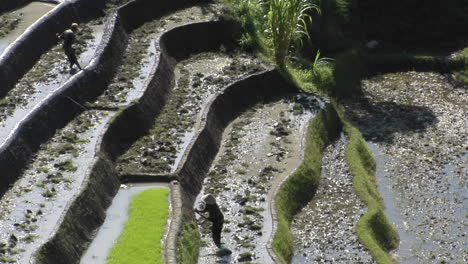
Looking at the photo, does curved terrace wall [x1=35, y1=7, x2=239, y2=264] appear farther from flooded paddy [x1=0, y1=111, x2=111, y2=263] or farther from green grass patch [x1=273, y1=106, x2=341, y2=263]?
green grass patch [x1=273, y1=106, x2=341, y2=263]

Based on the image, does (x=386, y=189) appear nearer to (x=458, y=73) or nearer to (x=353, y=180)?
(x=353, y=180)

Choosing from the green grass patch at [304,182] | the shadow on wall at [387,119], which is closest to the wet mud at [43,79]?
the green grass patch at [304,182]

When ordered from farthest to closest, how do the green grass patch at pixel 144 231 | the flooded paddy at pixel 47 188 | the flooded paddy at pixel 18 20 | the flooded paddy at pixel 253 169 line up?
the flooded paddy at pixel 18 20
the flooded paddy at pixel 253 169
the green grass patch at pixel 144 231
the flooded paddy at pixel 47 188

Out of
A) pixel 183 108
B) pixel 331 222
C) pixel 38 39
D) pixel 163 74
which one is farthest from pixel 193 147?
pixel 38 39

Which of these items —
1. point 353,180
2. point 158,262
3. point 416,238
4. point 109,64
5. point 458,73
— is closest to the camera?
point 158,262

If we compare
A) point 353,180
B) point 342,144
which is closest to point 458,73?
point 342,144

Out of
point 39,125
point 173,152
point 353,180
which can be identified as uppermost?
point 39,125

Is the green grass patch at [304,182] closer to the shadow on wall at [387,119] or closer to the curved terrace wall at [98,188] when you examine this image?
the shadow on wall at [387,119]

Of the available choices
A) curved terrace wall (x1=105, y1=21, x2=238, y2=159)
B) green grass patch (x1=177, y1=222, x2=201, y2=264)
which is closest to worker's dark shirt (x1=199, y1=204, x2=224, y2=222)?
green grass patch (x1=177, y1=222, x2=201, y2=264)
